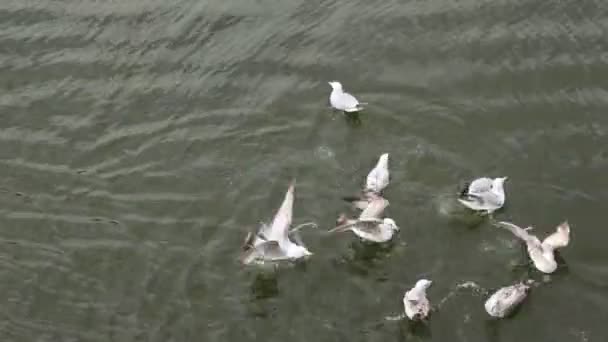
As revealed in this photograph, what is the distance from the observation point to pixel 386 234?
36.5 feet

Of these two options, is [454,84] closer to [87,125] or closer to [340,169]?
[340,169]

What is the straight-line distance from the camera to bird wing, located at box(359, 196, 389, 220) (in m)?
11.3

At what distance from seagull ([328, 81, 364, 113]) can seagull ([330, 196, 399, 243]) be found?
2.25m

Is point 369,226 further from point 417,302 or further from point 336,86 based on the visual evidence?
point 336,86

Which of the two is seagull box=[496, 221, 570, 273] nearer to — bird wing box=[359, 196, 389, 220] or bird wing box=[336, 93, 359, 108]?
bird wing box=[359, 196, 389, 220]

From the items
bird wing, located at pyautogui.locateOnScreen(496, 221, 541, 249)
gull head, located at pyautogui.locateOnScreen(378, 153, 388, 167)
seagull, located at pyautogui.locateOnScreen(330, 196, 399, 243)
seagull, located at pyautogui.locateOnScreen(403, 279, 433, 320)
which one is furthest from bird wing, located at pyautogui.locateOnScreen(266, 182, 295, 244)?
bird wing, located at pyautogui.locateOnScreen(496, 221, 541, 249)

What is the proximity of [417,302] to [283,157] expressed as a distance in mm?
3870

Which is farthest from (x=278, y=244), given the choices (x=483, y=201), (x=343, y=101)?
(x=343, y=101)

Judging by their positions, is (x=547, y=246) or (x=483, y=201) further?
(x=483, y=201)

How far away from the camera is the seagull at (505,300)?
32.7 feet

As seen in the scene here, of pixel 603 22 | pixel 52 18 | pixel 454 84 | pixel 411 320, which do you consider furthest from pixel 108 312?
pixel 603 22

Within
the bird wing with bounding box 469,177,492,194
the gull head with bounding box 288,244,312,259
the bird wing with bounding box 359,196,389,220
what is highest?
the bird wing with bounding box 469,177,492,194

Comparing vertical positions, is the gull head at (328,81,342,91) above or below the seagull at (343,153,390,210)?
above

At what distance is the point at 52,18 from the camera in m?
16.7
